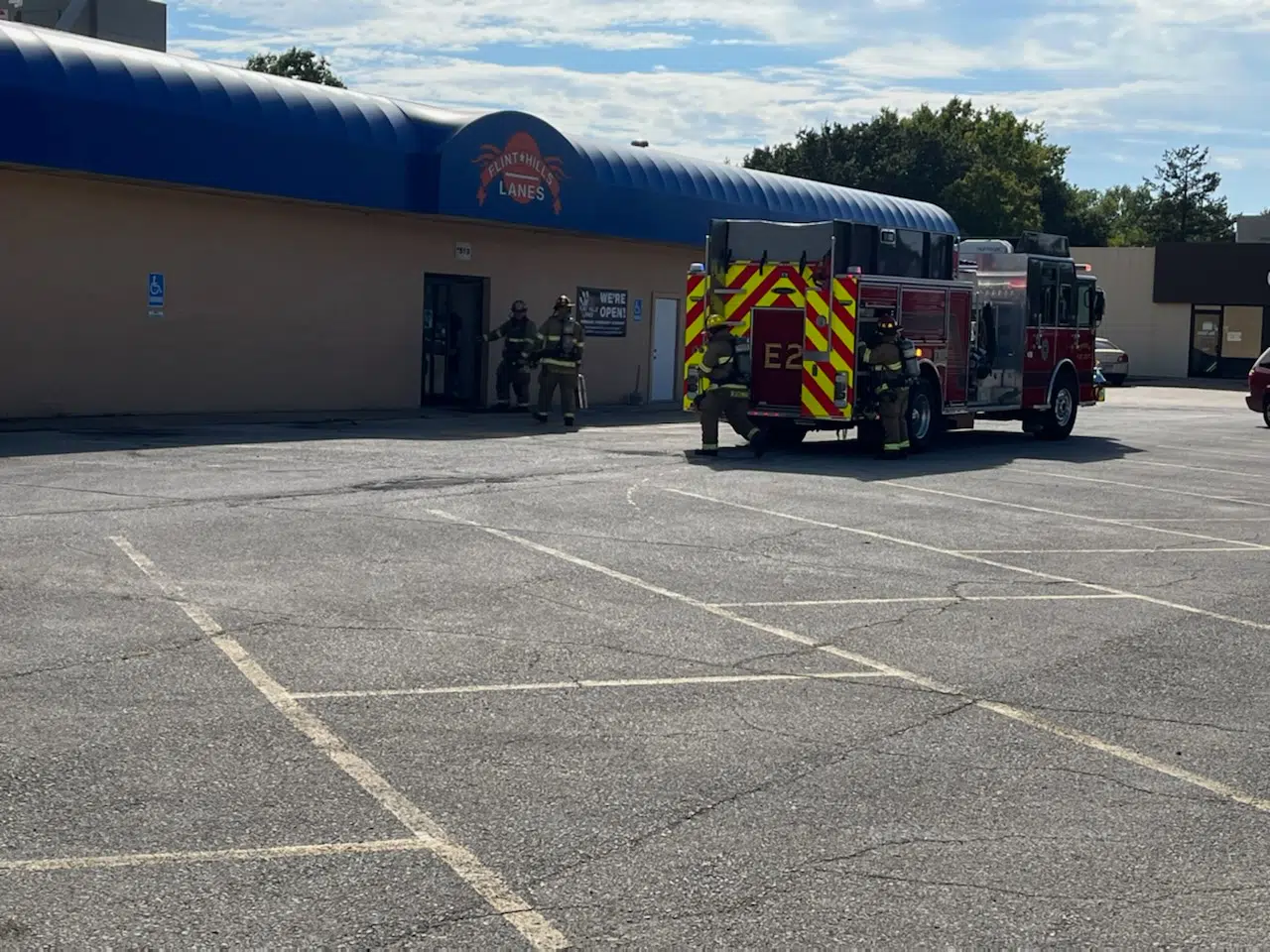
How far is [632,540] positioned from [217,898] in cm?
746

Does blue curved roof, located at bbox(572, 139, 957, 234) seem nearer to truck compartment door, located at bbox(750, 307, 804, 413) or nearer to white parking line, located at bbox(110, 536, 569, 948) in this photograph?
truck compartment door, located at bbox(750, 307, 804, 413)

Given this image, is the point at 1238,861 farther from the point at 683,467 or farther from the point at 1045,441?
the point at 1045,441

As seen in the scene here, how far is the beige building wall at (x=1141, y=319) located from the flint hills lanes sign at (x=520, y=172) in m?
33.8

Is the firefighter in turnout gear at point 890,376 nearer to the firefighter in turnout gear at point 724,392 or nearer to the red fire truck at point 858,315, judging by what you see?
the red fire truck at point 858,315

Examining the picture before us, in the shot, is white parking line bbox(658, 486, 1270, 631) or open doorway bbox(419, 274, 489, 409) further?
open doorway bbox(419, 274, 489, 409)

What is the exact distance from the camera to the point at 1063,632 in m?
9.46

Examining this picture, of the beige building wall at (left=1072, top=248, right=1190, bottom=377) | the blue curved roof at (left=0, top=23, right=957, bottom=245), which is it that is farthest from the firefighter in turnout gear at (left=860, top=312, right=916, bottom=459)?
the beige building wall at (left=1072, top=248, right=1190, bottom=377)

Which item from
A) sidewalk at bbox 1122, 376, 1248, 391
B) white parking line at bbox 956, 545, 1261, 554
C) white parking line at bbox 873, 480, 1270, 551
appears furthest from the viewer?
sidewalk at bbox 1122, 376, 1248, 391

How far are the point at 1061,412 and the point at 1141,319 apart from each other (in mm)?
33091

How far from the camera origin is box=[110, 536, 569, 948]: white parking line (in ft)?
15.7

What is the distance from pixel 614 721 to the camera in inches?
279

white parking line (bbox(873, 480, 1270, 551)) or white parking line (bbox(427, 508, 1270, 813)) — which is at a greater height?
white parking line (bbox(873, 480, 1270, 551))

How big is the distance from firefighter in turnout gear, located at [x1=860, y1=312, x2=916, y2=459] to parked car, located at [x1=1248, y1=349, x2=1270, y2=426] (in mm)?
12849

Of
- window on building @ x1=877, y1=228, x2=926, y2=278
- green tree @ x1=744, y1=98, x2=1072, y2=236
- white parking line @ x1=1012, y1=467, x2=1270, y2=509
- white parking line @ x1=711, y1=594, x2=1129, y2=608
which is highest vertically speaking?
green tree @ x1=744, y1=98, x2=1072, y2=236
